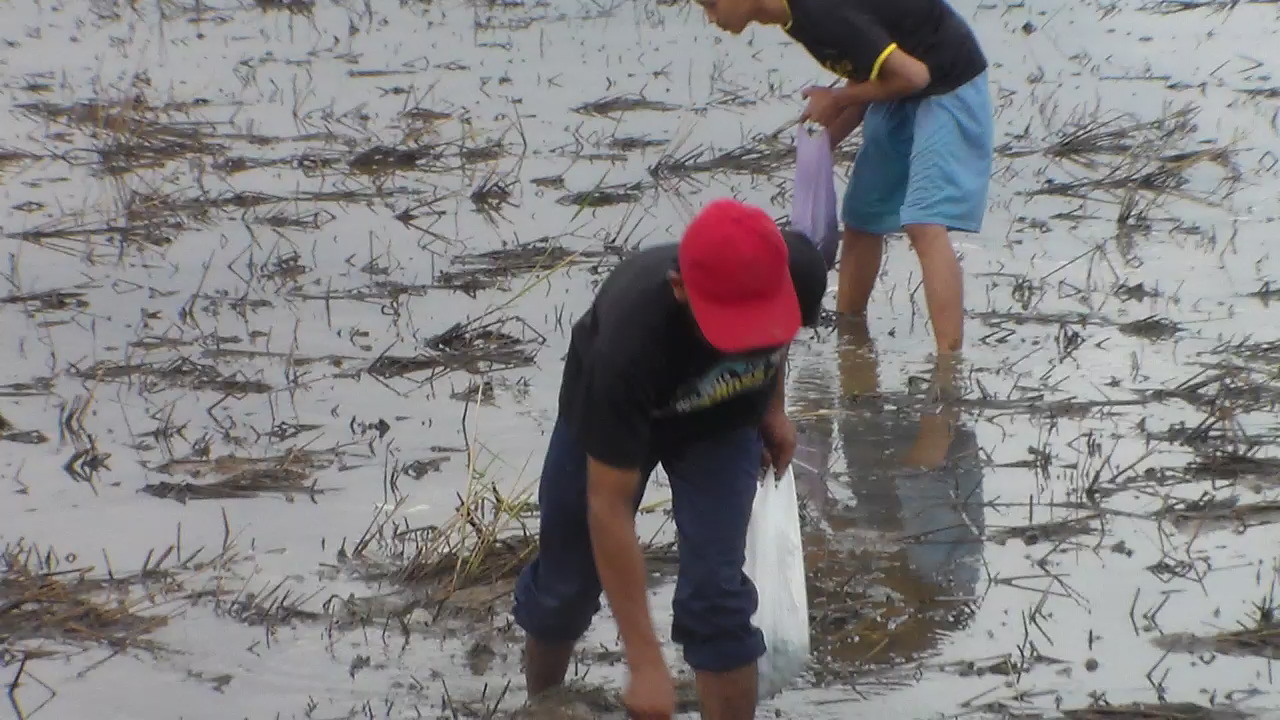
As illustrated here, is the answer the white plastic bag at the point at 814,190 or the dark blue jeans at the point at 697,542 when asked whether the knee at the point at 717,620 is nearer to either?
the dark blue jeans at the point at 697,542

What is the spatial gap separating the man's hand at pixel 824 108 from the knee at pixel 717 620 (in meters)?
2.56

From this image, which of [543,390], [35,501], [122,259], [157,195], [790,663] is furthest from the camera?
[157,195]

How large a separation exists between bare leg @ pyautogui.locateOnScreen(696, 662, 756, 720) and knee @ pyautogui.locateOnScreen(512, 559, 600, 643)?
1.04 feet

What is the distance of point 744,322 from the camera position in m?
2.80

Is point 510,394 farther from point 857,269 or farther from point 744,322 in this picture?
point 744,322

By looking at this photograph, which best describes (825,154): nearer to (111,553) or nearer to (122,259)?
(111,553)

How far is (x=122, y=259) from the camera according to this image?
287 inches

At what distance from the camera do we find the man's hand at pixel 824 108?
17.6 feet

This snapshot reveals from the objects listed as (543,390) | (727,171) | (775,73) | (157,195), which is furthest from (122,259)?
(775,73)

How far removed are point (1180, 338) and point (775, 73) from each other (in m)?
5.68

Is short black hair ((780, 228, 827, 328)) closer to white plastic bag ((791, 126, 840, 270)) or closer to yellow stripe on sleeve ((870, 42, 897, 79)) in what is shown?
white plastic bag ((791, 126, 840, 270))

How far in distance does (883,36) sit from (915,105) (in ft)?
1.41

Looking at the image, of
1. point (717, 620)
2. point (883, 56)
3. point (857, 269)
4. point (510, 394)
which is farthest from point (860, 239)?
point (717, 620)

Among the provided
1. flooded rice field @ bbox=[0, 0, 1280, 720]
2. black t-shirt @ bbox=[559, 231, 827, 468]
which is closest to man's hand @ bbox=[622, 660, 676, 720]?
black t-shirt @ bbox=[559, 231, 827, 468]
